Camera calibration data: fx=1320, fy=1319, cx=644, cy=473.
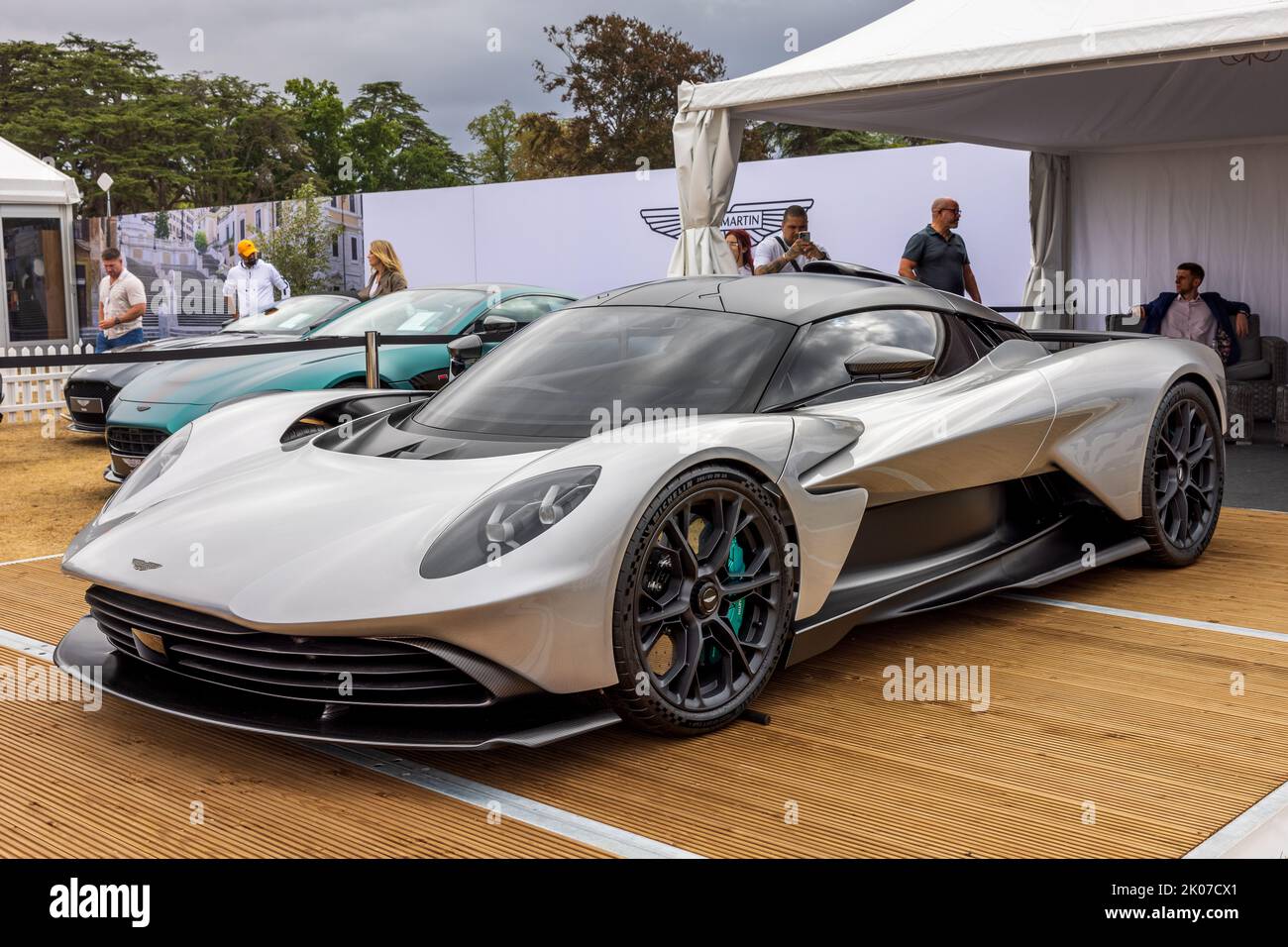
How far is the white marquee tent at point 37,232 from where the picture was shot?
15.9 metres

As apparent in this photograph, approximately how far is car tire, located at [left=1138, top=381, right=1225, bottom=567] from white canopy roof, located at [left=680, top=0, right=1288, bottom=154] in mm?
2033

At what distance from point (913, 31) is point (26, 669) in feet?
19.1

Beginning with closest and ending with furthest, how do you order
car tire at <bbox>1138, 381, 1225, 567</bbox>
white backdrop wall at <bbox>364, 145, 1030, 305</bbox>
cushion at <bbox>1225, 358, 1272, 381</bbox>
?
car tire at <bbox>1138, 381, 1225, 567</bbox>, cushion at <bbox>1225, 358, 1272, 381</bbox>, white backdrop wall at <bbox>364, 145, 1030, 305</bbox>

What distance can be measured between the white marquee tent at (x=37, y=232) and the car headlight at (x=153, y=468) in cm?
1298

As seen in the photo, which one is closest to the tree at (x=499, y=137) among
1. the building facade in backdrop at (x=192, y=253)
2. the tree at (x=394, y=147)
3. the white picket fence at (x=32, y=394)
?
the tree at (x=394, y=147)

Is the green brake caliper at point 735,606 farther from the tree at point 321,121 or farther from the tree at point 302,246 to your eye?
the tree at point 321,121

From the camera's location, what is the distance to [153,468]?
4266 millimetres

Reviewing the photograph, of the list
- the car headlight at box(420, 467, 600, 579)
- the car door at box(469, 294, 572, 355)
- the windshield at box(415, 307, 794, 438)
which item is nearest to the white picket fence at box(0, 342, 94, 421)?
the car door at box(469, 294, 572, 355)

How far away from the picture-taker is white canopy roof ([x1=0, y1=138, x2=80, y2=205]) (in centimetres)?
1578

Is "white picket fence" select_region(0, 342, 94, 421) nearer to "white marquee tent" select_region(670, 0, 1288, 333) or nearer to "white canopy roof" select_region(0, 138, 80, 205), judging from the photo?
"white canopy roof" select_region(0, 138, 80, 205)

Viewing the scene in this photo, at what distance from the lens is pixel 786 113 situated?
8.69 meters

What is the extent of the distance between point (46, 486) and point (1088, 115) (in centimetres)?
832
